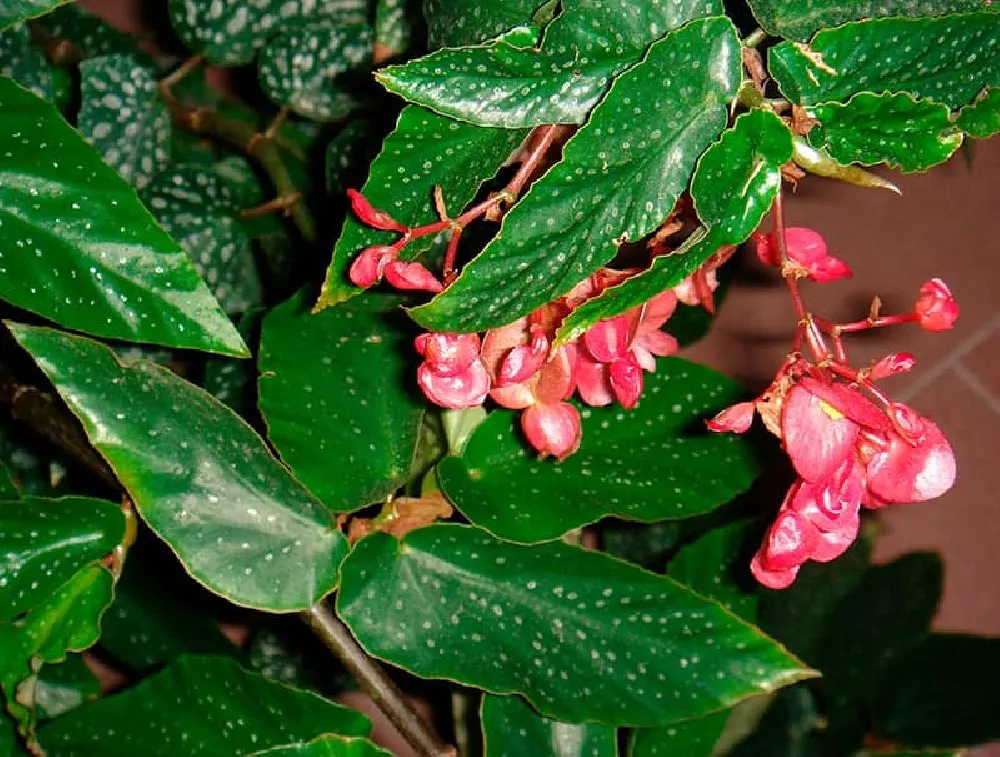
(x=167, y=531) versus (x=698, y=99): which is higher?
(x=698, y=99)

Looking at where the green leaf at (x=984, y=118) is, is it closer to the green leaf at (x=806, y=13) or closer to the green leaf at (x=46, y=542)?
the green leaf at (x=806, y=13)

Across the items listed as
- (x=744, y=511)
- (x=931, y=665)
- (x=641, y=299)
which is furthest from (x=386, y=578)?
(x=931, y=665)

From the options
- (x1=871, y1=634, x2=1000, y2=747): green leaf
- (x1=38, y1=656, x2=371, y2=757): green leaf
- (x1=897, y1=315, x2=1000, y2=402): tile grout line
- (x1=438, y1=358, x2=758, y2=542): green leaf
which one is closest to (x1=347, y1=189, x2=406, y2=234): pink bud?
(x1=438, y1=358, x2=758, y2=542): green leaf

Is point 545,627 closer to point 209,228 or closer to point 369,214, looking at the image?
point 369,214

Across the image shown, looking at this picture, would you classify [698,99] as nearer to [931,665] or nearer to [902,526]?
[931,665]

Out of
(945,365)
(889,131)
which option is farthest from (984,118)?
(945,365)

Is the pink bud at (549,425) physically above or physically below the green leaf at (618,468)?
above

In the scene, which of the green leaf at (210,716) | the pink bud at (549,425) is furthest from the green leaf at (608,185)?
the green leaf at (210,716)

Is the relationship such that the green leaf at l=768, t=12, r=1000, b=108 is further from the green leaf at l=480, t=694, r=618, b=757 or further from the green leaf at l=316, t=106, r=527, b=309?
the green leaf at l=480, t=694, r=618, b=757
